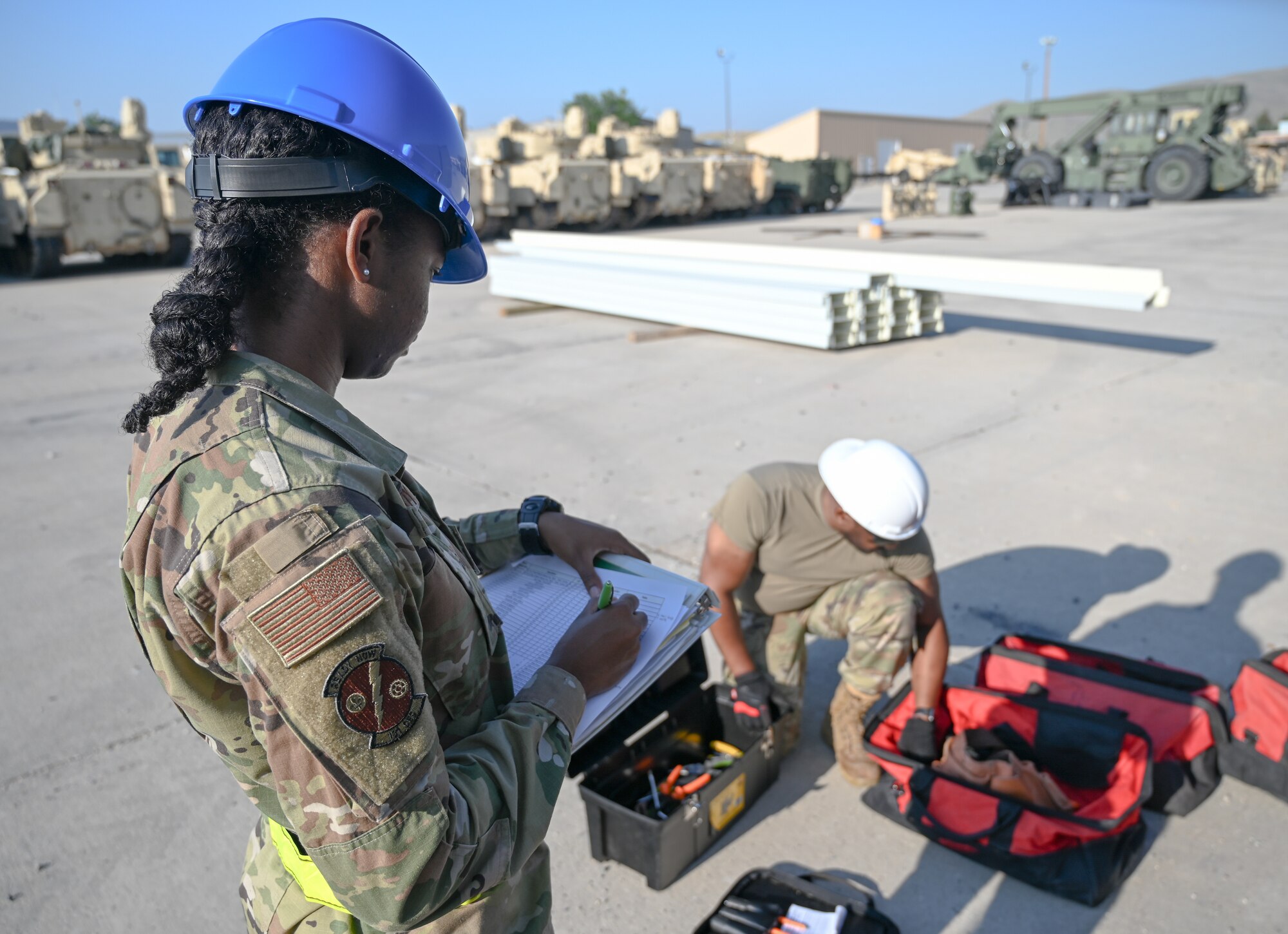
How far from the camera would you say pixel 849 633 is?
9.48 ft

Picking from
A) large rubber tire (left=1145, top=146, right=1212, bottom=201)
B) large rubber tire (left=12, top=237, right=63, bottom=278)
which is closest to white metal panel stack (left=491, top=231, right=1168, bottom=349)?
large rubber tire (left=12, top=237, right=63, bottom=278)

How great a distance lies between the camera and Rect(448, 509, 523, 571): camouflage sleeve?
1.59 m

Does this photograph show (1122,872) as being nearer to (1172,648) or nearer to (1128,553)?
(1172,648)

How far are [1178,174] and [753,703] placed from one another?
88.0 feet

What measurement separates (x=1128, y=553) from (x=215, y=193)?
4.11 meters

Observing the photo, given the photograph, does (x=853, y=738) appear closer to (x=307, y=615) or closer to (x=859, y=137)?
(x=307, y=615)

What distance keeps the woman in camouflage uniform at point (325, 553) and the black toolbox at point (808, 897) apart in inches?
43.7

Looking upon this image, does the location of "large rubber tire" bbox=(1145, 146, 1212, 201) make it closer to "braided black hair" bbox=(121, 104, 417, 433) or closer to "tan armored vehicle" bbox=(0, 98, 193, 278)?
"tan armored vehicle" bbox=(0, 98, 193, 278)

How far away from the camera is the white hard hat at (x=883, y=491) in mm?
2668

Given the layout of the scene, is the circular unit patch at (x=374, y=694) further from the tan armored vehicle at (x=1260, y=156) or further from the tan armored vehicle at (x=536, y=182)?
the tan armored vehicle at (x=1260, y=156)

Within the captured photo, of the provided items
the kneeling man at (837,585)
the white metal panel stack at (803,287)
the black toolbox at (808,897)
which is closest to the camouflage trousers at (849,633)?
the kneeling man at (837,585)

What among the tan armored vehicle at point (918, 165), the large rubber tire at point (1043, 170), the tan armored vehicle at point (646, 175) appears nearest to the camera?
the tan armored vehicle at point (646, 175)

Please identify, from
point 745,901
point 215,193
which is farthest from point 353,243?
point 745,901

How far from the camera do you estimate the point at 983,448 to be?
5.46m
